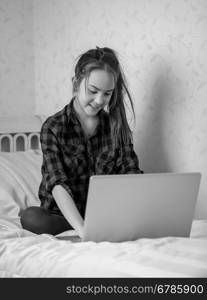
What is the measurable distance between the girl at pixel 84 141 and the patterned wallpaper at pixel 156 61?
199 millimetres

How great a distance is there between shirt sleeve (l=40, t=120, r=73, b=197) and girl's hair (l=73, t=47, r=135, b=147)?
20 centimetres

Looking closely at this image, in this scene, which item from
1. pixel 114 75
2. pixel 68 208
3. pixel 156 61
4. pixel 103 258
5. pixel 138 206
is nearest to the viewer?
pixel 103 258

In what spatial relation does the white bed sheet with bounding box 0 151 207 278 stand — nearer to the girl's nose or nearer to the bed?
the bed

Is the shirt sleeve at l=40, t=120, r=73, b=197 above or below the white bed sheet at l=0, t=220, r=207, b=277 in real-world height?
above

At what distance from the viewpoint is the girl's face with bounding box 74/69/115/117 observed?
72.8 inches

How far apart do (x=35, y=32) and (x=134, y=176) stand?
4.80ft

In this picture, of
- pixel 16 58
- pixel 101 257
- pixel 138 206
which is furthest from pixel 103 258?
pixel 16 58

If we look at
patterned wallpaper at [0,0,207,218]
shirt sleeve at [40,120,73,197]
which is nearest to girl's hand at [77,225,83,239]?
shirt sleeve at [40,120,73,197]

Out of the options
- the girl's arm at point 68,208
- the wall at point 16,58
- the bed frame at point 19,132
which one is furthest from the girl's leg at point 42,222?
the wall at point 16,58

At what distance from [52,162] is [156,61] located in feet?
1.99

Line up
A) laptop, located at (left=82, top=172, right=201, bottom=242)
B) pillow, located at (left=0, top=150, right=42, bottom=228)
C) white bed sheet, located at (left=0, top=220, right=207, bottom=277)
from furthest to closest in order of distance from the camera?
pillow, located at (left=0, top=150, right=42, bottom=228) → laptop, located at (left=82, top=172, right=201, bottom=242) → white bed sheet, located at (left=0, top=220, right=207, bottom=277)

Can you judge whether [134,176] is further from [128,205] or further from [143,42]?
[143,42]

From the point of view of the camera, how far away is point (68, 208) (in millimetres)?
1642

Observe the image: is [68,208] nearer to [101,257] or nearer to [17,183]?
[101,257]
